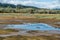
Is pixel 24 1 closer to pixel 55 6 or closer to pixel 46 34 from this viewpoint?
pixel 55 6

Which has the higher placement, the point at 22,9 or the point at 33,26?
the point at 22,9

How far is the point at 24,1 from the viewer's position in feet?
9.86

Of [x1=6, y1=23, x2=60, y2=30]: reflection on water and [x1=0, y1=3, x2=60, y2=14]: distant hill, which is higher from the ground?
[x1=0, y1=3, x2=60, y2=14]: distant hill

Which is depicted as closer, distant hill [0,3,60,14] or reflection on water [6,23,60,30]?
reflection on water [6,23,60,30]

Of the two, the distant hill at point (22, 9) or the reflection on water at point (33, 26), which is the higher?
the distant hill at point (22, 9)

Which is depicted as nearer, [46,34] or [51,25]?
[46,34]

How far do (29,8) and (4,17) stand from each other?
0.50 m

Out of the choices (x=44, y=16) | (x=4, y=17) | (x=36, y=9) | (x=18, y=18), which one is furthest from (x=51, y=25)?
(x=4, y=17)

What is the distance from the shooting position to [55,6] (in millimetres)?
3004

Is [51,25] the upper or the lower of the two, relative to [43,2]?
lower

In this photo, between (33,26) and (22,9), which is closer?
(33,26)

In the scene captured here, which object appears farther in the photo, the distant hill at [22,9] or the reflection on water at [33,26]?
the distant hill at [22,9]

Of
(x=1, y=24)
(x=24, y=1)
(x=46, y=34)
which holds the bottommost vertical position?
(x=46, y=34)

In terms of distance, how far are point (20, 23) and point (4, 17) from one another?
316 mm
